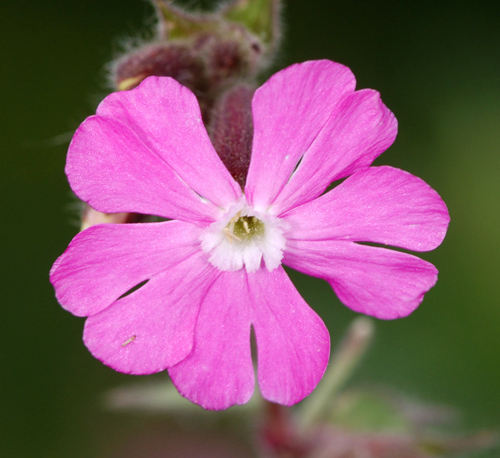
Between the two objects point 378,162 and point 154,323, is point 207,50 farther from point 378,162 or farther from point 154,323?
point 378,162

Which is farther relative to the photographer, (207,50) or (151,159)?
(207,50)

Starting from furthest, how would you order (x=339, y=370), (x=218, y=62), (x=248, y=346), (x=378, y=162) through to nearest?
(x=378, y=162) → (x=339, y=370) → (x=218, y=62) → (x=248, y=346)

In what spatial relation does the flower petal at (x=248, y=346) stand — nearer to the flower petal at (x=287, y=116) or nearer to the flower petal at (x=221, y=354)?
the flower petal at (x=221, y=354)

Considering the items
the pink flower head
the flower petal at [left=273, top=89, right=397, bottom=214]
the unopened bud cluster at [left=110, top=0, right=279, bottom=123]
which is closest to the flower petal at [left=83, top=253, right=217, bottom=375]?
the pink flower head

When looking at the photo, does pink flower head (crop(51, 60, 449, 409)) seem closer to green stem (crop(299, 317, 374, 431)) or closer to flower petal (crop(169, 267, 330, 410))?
flower petal (crop(169, 267, 330, 410))

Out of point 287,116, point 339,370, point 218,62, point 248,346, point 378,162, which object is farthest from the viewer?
point 378,162

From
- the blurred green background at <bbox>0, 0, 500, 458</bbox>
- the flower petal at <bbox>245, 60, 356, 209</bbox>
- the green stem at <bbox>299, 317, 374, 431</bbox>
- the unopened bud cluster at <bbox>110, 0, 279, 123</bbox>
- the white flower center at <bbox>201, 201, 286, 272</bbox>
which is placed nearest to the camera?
the flower petal at <bbox>245, 60, 356, 209</bbox>

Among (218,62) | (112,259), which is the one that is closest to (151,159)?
(112,259)
